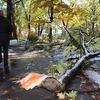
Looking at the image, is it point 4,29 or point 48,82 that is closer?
point 48,82

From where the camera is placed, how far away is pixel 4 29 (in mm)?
7883

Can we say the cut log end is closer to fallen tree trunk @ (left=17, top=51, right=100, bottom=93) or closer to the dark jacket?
fallen tree trunk @ (left=17, top=51, right=100, bottom=93)

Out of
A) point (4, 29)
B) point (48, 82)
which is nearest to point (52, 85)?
point (48, 82)

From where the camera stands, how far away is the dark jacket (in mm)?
7792

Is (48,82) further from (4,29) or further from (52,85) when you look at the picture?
(4,29)

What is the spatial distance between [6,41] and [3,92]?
2.39 meters

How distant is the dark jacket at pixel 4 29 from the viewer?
307 inches

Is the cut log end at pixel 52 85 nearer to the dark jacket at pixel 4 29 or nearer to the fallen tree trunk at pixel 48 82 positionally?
the fallen tree trunk at pixel 48 82

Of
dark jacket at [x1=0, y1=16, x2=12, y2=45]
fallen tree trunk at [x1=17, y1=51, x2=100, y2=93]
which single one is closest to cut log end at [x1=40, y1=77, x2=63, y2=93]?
fallen tree trunk at [x1=17, y1=51, x2=100, y2=93]

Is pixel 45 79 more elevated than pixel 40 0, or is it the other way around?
pixel 40 0

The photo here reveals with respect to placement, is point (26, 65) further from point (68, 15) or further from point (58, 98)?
point (68, 15)

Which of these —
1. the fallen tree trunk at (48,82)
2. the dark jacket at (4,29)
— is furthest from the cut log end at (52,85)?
the dark jacket at (4,29)

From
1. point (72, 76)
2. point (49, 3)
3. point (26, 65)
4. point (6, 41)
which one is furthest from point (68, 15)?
point (72, 76)

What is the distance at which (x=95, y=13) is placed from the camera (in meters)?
43.6
